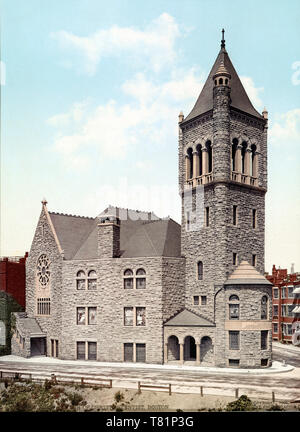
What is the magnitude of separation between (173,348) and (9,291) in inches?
874

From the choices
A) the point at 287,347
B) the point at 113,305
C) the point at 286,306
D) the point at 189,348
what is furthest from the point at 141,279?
the point at 286,306

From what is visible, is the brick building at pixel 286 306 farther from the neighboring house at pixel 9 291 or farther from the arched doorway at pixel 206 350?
the neighboring house at pixel 9 291

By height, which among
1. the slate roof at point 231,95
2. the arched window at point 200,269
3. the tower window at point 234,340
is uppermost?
the slate roof at point 231,95

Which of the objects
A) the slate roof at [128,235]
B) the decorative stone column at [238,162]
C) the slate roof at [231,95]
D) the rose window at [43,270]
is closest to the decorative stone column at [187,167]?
the slate roof at [231,95]

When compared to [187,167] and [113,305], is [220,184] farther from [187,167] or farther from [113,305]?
[113,305]

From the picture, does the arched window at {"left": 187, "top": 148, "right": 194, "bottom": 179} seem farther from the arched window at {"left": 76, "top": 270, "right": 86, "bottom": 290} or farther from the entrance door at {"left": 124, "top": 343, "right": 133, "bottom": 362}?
the entrance door at {"left": 124, "top": 343, "right": 133, "bottom": 362}

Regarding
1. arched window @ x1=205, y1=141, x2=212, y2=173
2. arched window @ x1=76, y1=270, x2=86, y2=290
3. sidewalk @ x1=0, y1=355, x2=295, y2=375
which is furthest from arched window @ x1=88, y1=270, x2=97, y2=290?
arched window @ x1=205, y1=141, x2=212, y2=173

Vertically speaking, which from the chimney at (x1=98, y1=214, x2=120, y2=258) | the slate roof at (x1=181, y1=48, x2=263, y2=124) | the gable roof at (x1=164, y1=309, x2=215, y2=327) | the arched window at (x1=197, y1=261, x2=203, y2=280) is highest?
the slate roof at (x1=181, y1=48, x2=263, y2=124)

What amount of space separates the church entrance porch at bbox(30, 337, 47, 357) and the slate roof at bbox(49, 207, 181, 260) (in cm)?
1021

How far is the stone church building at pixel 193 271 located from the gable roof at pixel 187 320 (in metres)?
0.10

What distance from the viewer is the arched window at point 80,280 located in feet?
207

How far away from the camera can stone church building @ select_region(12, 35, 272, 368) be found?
184 feet

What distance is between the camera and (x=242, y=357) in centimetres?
5406
